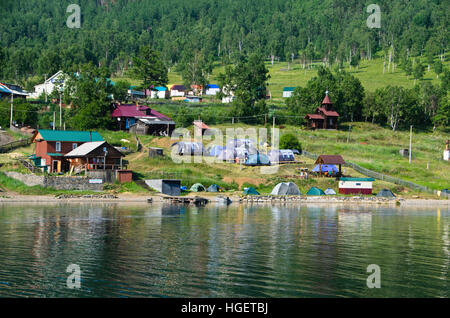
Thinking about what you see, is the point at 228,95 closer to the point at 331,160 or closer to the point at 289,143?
the point at 289,143

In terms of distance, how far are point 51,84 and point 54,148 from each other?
59.5 metres

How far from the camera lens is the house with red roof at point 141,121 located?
94.2 metres

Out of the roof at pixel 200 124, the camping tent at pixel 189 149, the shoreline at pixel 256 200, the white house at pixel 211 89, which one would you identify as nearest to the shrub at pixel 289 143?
the camping tent at pixel 189 149

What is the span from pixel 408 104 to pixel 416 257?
88626mm

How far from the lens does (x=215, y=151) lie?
82688 mm

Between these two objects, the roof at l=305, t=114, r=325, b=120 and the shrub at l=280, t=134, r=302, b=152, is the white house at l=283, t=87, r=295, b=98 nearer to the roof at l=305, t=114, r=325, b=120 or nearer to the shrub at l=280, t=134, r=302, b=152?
the roof at l=305, t=114, r=325, b=120

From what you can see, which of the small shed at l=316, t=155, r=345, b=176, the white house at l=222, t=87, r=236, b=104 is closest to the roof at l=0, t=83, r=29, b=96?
the white house at l=222, t=87, r=236, b=104

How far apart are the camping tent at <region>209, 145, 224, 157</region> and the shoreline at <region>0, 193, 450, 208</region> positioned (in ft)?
49.5

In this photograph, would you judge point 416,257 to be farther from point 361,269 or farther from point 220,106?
point 220,106

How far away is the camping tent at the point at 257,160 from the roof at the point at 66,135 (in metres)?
23.7

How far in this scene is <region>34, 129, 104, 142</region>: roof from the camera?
74375 mm

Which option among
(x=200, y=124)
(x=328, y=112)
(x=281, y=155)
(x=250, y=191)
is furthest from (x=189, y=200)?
(x=328, y=112)

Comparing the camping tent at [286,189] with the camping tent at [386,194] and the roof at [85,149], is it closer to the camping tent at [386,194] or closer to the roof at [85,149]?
the camping tent at [386,194]

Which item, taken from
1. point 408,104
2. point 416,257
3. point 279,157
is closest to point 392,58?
point 408,104
